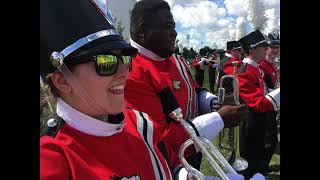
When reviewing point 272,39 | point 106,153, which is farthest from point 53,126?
point 272,39

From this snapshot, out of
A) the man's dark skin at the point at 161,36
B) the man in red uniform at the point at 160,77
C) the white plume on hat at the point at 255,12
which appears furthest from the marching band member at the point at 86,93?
the white plume on hat at the point at 255,12

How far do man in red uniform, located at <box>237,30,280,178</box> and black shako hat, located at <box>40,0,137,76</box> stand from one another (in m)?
3.38

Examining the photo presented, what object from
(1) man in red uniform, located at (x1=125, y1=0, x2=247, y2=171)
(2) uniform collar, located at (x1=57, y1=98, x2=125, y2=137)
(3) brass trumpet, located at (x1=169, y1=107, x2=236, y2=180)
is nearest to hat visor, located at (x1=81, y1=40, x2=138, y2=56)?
(2) uniform collar, located at (x1=57, y1=98, x2=125, y2=137)

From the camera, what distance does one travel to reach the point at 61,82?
171 cm

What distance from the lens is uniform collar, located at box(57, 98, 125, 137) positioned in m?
1.70

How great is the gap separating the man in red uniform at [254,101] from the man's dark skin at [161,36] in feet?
6.57

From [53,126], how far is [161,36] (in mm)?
1345

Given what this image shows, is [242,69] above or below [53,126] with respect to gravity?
above

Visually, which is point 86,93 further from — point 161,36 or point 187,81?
point 187,81

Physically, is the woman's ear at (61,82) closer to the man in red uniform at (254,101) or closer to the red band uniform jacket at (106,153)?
the red band uniform jacket at (106,153)

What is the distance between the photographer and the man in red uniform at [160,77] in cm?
263

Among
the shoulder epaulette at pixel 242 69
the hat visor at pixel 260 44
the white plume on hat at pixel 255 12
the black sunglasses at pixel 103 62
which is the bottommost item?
the black sunglasses at pixel 103 62

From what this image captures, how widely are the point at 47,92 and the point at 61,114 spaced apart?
12cm
